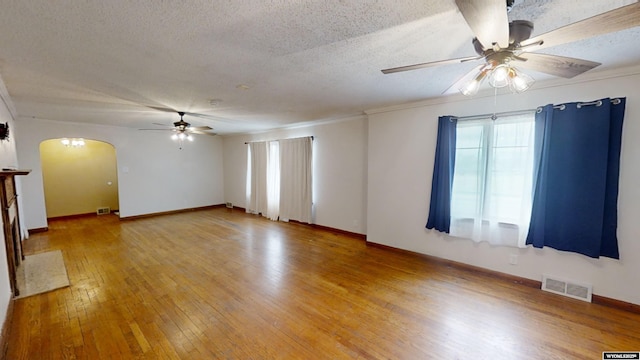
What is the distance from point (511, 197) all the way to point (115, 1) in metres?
4.01

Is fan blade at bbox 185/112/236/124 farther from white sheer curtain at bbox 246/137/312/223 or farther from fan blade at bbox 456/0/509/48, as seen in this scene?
fan blade at bbox 456/0/509/48

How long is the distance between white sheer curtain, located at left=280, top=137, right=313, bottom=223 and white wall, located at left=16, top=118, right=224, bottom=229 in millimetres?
2960

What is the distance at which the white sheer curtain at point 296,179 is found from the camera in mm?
5621

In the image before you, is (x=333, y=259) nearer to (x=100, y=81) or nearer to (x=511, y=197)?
(x=511, y=197)

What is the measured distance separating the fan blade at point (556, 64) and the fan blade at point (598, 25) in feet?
0.56

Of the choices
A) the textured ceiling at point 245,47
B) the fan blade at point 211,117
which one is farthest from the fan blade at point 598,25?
the fan blade at point 211,117

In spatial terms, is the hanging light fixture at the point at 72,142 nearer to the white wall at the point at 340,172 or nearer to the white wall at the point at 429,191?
the white wall at the point at 340,172

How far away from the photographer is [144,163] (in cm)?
648

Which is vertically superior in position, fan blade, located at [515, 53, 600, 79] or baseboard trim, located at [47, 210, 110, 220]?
fan blade, located at [515, 53, 600, 79]

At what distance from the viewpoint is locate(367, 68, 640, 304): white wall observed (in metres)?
2.48

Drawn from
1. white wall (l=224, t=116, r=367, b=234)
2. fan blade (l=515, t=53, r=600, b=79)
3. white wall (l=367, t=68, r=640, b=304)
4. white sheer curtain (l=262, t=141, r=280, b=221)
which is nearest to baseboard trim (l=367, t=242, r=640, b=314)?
white wall (l=367, t=68, r=640, b=304)

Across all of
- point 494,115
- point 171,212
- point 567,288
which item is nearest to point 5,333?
point 171,212

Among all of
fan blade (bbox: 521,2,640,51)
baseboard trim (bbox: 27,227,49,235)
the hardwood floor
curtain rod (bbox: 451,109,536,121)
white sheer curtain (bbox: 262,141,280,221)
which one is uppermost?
fan blade (bbox: 521,2,640,51)

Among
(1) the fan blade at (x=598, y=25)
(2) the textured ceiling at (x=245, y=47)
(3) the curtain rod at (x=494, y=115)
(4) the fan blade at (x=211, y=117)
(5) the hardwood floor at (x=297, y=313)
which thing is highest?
(2) the textured ceiling at (x=245, y=47)
